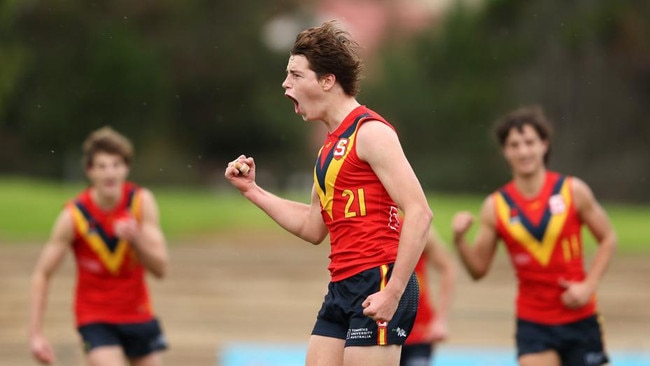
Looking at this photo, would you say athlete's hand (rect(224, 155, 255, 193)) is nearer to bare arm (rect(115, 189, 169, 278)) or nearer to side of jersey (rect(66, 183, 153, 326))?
bare arm (rect(115, 189, 169, 278))

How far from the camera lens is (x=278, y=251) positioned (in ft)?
79.7

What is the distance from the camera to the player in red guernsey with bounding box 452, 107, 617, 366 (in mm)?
7113

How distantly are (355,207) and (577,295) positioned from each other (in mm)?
2425

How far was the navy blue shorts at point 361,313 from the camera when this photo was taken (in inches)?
193

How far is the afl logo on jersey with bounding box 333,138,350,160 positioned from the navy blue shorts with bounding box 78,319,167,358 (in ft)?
10.3

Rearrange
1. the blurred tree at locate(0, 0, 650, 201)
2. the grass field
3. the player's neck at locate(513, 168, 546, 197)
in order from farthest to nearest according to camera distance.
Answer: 1. the blurred tree at locate(0, 0, 650, 201)
2. the grass field
3. the player's neck at locate(513, 168, 546, 197)

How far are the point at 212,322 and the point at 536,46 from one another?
86.5 ft

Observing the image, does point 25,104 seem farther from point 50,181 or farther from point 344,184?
point 344,184

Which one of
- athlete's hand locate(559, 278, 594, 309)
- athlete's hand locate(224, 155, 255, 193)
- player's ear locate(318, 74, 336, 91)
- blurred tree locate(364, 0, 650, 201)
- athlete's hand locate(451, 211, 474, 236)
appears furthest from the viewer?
blurred tree locate(364, 0, 650, 201)

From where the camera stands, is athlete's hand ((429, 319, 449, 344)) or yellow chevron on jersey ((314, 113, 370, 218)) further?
athlete's hand ((429, 319, 449, 344))

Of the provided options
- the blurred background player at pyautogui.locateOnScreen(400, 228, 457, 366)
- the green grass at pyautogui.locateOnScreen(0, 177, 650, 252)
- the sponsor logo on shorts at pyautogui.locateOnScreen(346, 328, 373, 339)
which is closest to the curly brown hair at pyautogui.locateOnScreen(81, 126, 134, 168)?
the blurred background player at pyautogui.locateOnScreen(400, 228, 457, 366)

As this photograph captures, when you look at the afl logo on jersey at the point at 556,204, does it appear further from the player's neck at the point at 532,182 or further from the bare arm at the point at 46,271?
the bare arm at the point at 46,271

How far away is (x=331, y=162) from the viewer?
5066mm

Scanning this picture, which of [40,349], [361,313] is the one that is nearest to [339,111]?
[361,313]
